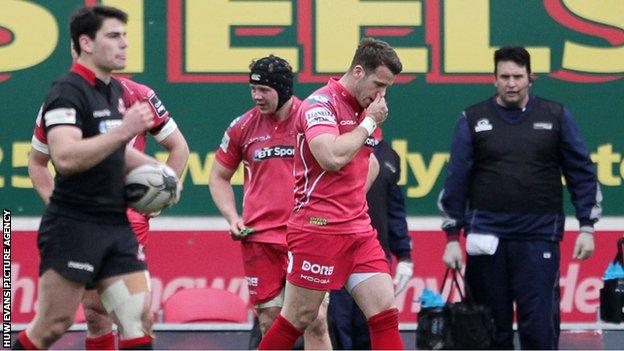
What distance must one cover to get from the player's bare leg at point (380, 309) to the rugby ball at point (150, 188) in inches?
50.7

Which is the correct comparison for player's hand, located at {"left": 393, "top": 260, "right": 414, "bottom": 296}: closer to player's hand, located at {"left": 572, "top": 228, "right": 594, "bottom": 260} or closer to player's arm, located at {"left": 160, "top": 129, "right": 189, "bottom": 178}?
player's hand, located at {"left": 572, "top": 228, "right": 594, "bottom": 260}

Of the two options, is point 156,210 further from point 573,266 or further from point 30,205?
point 573,266

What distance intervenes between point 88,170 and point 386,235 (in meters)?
2.95

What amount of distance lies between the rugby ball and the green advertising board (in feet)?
11.8

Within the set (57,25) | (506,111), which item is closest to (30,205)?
(57,25)

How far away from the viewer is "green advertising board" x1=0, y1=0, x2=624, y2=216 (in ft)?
35.0

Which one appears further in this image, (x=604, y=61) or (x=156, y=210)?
(x=604, y=61)

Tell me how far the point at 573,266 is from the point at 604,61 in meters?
1.41

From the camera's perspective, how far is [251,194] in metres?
8.91

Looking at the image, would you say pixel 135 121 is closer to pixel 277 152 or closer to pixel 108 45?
pixel 108 45

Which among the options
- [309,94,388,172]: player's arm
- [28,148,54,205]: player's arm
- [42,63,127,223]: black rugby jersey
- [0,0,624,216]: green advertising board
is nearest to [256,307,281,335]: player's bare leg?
[309,94,388,172]: player's arm

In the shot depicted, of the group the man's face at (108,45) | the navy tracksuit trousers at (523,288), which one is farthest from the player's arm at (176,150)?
the navy tracksuit trousers at (523,288)

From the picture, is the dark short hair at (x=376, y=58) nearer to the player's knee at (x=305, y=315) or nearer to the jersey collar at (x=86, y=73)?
the player's knee at (x=305, y=315)

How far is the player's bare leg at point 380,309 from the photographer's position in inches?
307
